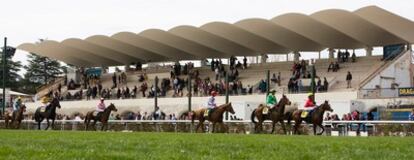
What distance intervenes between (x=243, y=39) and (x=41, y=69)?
6103 centimetres

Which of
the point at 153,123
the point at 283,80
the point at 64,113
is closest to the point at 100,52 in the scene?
the point at 64,113

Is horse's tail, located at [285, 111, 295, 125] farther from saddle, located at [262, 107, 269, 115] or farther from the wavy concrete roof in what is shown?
the wavy concrete roof

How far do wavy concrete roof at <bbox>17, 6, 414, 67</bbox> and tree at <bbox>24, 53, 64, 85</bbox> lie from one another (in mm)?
40204

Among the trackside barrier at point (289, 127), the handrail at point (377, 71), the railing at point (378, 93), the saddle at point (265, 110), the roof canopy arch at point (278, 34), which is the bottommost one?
the trackside barrier at point (289, 127)

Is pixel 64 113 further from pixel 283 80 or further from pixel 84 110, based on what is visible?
pixel 283 80

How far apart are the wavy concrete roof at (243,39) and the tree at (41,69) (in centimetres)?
4020

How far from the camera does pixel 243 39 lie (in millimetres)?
53594

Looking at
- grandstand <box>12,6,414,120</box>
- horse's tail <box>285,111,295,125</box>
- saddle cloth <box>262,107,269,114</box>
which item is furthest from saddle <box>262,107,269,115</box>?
grandstand <box>12,6,414,120</box>

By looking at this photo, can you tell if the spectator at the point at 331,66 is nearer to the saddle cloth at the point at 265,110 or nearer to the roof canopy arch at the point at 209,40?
the roof canopy arch at the point at 209,40

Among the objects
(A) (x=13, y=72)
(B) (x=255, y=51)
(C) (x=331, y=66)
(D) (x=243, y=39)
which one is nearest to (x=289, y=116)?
(C) (x=331, y=66)

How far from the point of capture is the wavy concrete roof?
148 ft

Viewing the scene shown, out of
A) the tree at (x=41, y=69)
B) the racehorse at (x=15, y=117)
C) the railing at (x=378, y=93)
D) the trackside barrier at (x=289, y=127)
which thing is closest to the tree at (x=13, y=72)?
the tree at (x=41, y=69)

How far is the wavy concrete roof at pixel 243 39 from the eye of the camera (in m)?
45.1

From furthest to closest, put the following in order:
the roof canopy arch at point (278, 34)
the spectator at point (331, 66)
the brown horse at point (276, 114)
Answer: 1. the roof canopy arch at point (278, 34)
2. the spectator at point (331, 66)
3. the brown horse at point (276, 114)
